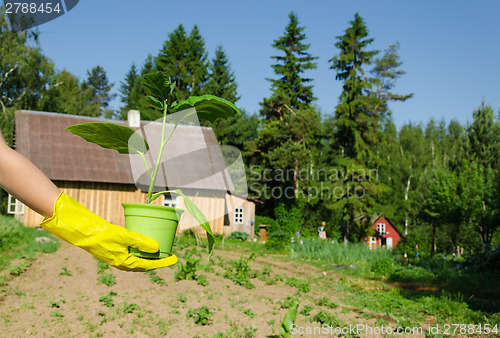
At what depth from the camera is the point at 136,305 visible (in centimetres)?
550

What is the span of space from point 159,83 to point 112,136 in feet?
0.93

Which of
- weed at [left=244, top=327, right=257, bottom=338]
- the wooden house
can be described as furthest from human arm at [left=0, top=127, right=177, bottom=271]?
the wooden house

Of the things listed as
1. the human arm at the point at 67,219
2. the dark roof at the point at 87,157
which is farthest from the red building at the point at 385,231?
the human arm at the point at 67,219

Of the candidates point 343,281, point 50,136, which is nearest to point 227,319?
point 343,281

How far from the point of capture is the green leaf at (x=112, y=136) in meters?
1.58

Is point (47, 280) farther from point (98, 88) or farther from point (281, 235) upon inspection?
point (98, 88)

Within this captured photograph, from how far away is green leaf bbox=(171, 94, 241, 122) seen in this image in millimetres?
1680

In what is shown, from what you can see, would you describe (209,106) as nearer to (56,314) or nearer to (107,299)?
(56,314)

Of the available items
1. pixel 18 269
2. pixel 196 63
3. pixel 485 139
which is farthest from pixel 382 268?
pixel 196 63

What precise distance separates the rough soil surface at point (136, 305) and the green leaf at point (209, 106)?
364 cm

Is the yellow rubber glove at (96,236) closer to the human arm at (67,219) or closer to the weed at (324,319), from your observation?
→ the human arm at (67,219)

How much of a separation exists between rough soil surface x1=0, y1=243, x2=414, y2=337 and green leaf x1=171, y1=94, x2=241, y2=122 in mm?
3639

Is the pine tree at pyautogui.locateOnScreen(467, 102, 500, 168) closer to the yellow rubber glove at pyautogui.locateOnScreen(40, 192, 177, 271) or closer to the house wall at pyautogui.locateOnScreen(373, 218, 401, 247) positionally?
the house wall at pyautogui.locateOnScreen(373, 218, 401, 247)

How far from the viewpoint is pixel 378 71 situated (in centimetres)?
3139
